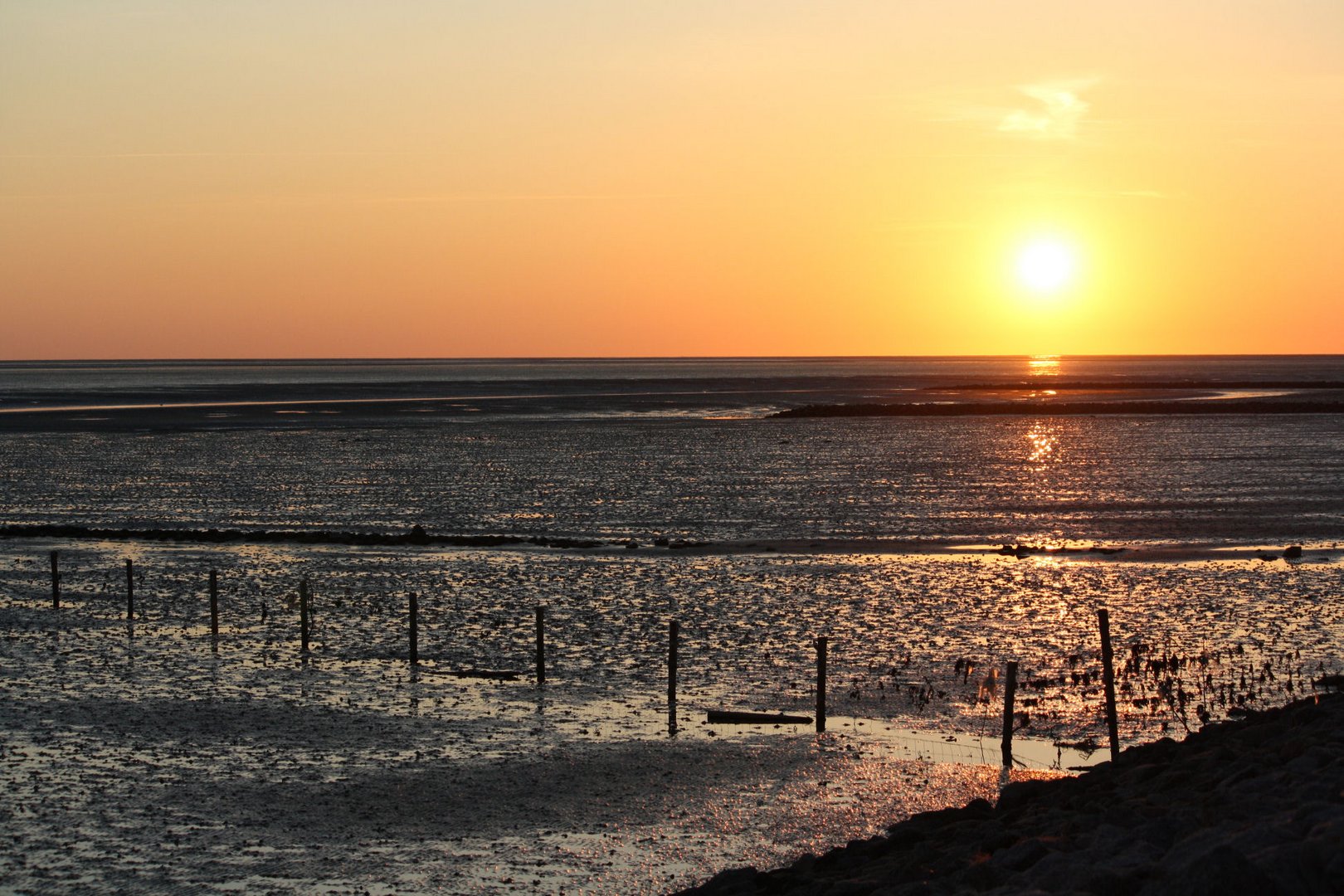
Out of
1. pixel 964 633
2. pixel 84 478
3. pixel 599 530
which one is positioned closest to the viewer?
pixel 964 633

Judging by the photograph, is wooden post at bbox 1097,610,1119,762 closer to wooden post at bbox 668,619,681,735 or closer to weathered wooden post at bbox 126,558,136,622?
wooden post at bbox 668,619,681,735

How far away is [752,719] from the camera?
71.8 feet

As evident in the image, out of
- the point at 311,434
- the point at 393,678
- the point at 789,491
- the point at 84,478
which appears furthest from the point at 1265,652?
the point at 311,434

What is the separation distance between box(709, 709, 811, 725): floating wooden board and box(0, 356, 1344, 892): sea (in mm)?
192

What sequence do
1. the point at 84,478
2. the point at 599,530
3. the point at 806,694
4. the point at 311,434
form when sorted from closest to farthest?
the point at 806,694, the point at 599,530, the point at 84,478, the point at 311,434

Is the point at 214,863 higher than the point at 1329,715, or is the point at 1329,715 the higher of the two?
the point at 1329,715

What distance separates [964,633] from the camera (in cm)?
2862

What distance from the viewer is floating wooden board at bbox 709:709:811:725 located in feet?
71.4

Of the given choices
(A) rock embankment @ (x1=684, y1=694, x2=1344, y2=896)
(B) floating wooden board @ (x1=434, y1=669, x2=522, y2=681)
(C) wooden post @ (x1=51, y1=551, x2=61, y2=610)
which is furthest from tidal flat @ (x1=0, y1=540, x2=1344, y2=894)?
(A) rock embankment @ (x1=684, y1=694, x2=1344, y2=896)

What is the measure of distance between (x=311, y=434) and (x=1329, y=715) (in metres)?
92.4

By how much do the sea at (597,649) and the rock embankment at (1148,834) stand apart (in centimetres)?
169

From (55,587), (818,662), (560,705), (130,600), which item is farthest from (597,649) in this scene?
(55,587)

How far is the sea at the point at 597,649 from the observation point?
17203mm

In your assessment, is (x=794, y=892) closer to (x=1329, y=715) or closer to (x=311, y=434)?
(x=1329, y=715)
